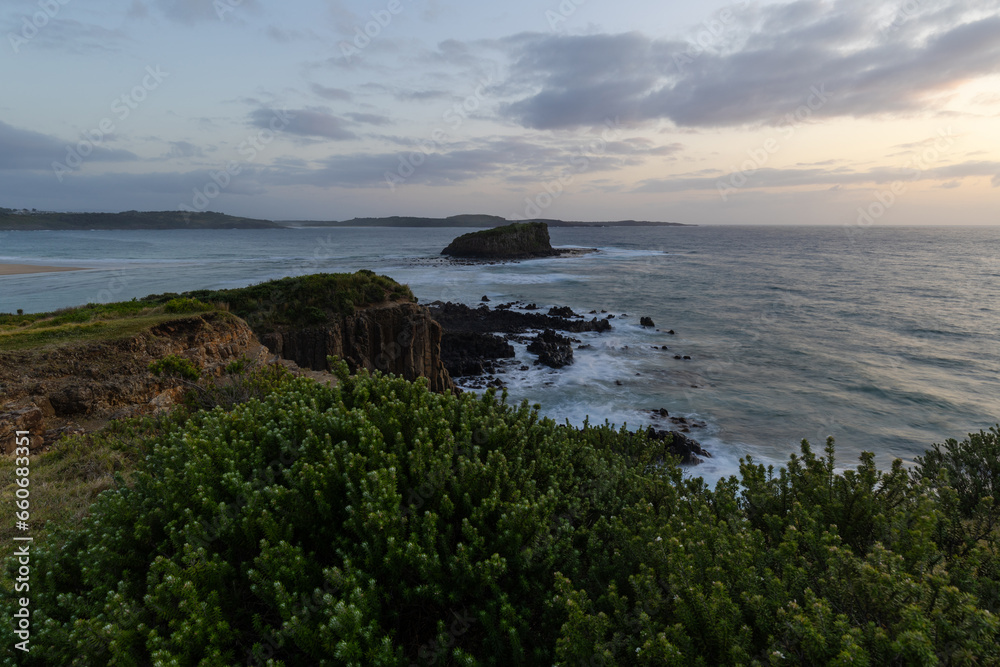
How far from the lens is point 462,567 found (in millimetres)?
3961

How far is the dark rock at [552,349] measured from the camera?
31.0 meters

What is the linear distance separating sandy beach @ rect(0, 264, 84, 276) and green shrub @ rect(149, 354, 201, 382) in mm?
79250

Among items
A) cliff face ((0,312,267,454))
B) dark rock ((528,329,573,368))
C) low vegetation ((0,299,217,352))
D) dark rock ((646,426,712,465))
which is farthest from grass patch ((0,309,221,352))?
dark rock ((528,329,573,368))

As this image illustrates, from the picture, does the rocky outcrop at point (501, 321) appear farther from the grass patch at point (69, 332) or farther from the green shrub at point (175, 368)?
the green shrub at point (175, 368)

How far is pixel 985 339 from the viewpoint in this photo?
3728 cm

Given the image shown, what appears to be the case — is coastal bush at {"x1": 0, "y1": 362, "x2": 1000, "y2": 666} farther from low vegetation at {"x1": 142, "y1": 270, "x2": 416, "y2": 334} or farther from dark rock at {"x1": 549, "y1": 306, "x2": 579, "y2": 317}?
dark rock at {"x1": 549, "y1": 306, "x2": 579, "y2": 317}

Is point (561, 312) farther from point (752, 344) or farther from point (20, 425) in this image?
point (20, 425)

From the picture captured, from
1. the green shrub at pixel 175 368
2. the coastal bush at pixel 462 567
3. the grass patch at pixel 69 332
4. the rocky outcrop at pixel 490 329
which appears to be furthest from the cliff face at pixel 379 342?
the coastal bush at pixel 462 567

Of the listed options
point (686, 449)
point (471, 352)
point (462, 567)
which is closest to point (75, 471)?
point (462, 567)

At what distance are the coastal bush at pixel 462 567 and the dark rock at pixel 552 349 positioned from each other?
2516cm

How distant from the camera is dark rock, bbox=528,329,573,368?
30984mm

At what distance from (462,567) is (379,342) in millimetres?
20713

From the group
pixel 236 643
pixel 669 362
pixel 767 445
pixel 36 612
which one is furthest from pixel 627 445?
pixel 669 362

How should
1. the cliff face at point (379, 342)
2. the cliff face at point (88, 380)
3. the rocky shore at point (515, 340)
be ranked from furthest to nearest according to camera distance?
the rocky shore at point (515, 340) < the cliff face at point (379, 342) < the cliff face at point (88, 380)
